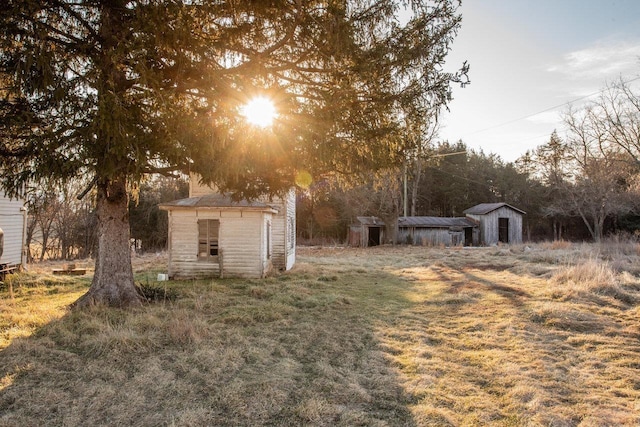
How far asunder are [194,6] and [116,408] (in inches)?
240

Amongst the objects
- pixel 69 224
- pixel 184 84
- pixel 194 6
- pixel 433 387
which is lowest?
pixel 433 387

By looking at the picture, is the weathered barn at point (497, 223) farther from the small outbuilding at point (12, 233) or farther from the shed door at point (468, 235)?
the small outbuilding at point (12, 233)

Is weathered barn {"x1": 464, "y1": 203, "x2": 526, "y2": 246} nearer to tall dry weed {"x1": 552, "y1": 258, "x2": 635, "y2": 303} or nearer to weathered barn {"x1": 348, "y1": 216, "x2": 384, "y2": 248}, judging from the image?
weathered barn {"x1": 348, "y1": 216, "x2": 384, "y2": 248}

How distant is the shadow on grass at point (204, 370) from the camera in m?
3.79

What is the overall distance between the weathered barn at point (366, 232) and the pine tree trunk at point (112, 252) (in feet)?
77.5

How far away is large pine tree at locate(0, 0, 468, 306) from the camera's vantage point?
20.2 feet

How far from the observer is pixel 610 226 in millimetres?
35469

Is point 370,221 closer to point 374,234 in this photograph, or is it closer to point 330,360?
point 374,234

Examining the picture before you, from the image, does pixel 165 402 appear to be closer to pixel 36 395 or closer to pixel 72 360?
pixel 36 395

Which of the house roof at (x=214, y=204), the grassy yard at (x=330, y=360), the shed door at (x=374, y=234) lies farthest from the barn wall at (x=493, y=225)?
the house roof at (x=214, y=204)

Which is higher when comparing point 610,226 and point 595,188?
point 595,188

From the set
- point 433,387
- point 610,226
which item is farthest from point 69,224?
point 610,226

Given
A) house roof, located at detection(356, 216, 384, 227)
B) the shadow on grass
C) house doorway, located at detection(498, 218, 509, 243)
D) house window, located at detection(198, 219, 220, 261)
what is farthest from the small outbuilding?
house doorway, located at detection(498, 218, 509, 243)

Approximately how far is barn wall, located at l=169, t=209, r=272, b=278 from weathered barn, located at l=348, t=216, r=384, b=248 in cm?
1843
